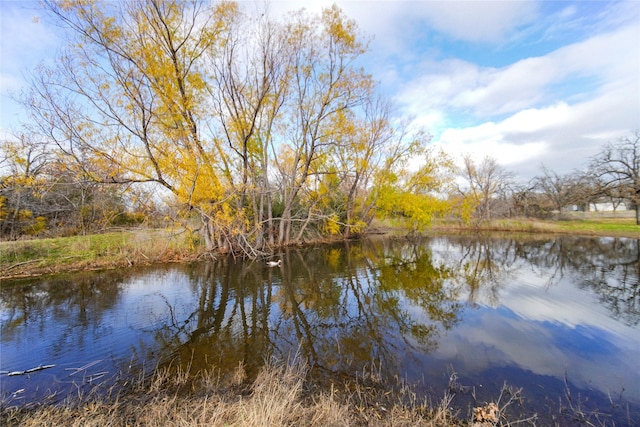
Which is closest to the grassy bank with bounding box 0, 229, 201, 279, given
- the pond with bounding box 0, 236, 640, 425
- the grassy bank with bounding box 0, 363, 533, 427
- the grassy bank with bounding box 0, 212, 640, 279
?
the grassy bank with bounding box 0, 212, 640, 279

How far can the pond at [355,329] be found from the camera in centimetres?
472

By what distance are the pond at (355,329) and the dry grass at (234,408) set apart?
0.55 metres

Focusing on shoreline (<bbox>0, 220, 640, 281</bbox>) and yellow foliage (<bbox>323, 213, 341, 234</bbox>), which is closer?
shoreline (<bbox>0, 220, 640, 281</bbox>)

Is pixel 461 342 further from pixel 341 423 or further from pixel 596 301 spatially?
pixel 596 301

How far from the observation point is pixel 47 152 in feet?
39.2

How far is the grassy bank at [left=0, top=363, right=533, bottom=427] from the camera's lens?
3.24 meters

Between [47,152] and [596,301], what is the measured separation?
71.3 feet

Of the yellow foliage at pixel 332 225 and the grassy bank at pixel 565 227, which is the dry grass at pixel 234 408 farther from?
the grassy bank at pixel 565 227

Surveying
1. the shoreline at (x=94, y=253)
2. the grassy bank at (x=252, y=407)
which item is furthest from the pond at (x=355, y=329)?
the shoreline at (x=94, y=253)

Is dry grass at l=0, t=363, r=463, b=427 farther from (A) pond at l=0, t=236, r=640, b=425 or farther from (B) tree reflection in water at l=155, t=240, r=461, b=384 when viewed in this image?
(B) tree reflection in water at l=155, t=240, r=461, b=384

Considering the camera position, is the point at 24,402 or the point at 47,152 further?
the point at 47,152

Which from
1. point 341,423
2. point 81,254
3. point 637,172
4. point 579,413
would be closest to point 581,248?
point 637,172

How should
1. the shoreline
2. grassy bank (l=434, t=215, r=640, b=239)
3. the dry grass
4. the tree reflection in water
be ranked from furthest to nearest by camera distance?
grassy bank (l=434, t=215, r=640, b=239)
the shoreline
the tree reflection in water
the dry grass

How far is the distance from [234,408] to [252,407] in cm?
30
